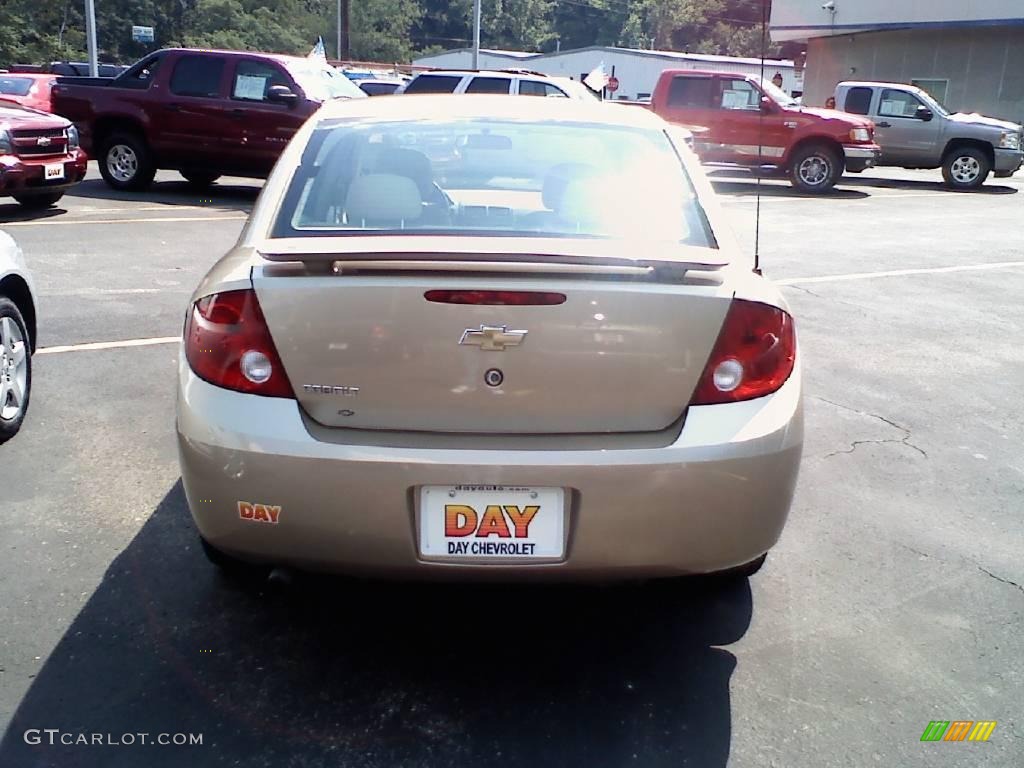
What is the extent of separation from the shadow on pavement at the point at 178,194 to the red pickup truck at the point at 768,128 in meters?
7.74

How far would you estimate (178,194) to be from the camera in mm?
14742

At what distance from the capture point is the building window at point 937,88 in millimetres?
32375

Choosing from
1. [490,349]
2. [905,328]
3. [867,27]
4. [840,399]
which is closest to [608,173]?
[490,349]

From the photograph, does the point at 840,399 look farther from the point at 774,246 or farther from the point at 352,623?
the point at 774,246

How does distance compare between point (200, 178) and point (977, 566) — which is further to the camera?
point (200, 178)

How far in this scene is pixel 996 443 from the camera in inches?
203

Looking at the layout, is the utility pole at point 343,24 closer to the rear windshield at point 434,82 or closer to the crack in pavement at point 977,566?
the rear windshield at point 434,82

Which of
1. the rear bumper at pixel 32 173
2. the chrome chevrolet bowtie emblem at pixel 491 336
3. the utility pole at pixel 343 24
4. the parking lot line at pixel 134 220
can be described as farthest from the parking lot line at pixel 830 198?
the utility pole at pixel 343 24

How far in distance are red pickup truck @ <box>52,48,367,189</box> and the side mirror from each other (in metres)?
0.01

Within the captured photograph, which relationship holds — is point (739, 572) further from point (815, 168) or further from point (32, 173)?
point (815, 168)

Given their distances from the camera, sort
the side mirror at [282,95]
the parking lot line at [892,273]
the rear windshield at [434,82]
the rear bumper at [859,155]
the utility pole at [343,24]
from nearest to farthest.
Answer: the parking lot line at [892,273] → the side mirror at [282,95] → the rear windshield at [434,82] → the rear bumper at [859,155] → the utility pole at [343,24]

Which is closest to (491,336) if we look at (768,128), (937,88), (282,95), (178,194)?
(282,95)

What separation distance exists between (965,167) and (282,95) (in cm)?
1340

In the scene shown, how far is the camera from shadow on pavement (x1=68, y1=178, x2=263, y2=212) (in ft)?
45.4
